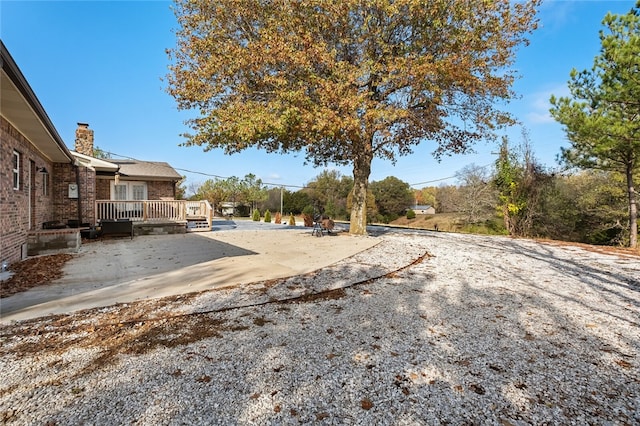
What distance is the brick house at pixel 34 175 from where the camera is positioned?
206 inches

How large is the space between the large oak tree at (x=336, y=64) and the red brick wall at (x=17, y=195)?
4.14m

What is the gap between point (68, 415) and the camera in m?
1.83

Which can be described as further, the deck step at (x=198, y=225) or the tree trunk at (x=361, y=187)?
the deck step at (x=198, y=225)

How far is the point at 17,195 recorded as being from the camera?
665 cm

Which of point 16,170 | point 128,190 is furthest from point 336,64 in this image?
point 128,190

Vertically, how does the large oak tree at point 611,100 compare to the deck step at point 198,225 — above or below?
above

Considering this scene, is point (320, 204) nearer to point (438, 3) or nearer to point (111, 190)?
point (111, 190)

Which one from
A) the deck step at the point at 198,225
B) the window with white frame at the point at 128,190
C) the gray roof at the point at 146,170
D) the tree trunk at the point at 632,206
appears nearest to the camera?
the tree trunk at the point at 632,206

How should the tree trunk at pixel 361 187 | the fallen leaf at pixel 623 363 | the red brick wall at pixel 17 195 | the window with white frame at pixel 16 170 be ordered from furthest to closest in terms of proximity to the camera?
the tree trunk at pixel 361 187, the window with white frame at pixel 16 170, the red brick wall at pixel 17 195, the fallen leaf at pixel 623 363

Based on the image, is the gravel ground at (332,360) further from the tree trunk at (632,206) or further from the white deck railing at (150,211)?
the tree trunk at (632,206)

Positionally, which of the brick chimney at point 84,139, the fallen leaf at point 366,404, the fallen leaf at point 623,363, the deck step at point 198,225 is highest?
the brick chimney at point 84,139

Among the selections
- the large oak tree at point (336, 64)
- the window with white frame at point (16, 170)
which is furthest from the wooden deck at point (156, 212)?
the window with white frame at point (16, 170)

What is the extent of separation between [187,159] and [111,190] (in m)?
13.5

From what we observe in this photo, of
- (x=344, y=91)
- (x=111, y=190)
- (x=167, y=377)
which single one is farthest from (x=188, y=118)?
(x=167, y=377)
